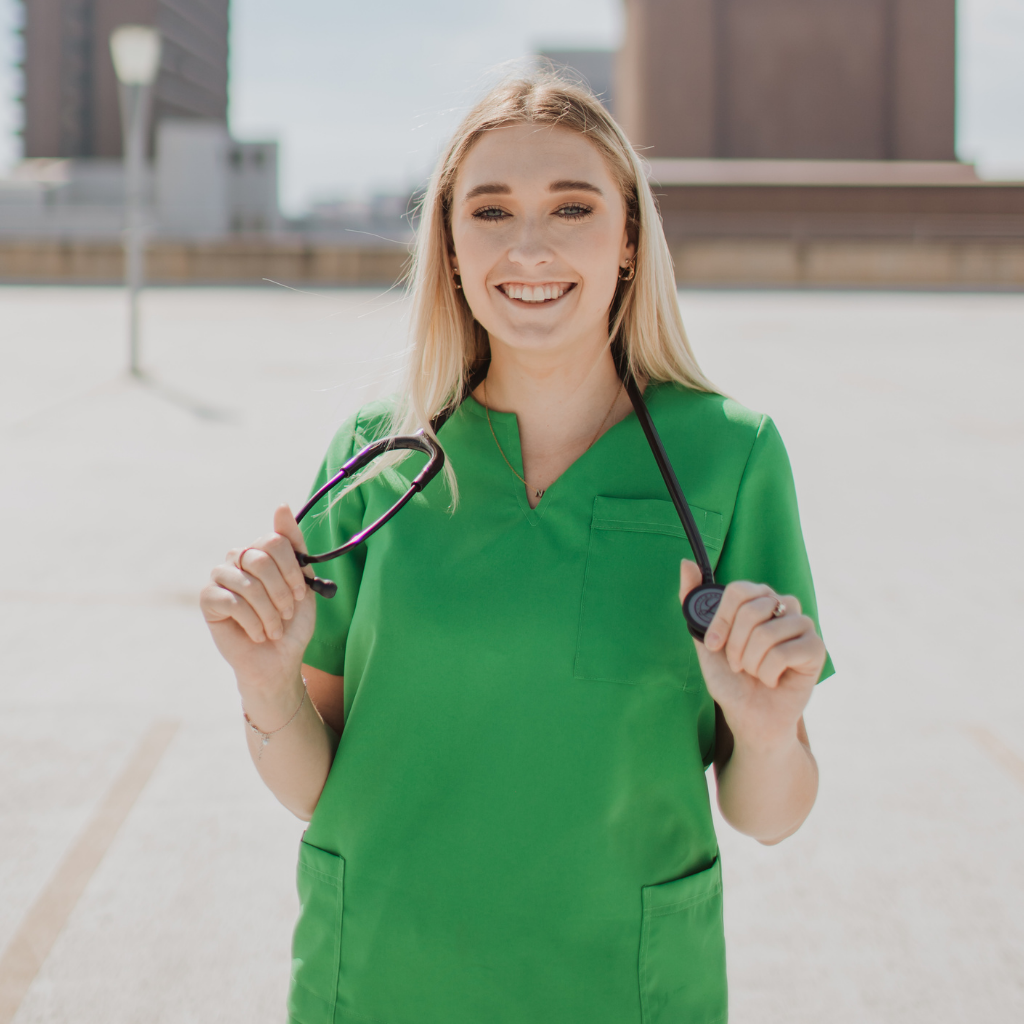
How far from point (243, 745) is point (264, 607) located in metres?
2.43

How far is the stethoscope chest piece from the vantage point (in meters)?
1.42

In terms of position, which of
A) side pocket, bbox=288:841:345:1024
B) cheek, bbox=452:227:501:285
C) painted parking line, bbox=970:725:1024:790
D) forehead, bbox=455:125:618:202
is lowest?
painted parking line, bbox=970:725:1024:790

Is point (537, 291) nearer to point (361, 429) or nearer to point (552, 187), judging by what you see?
point (552, 187)

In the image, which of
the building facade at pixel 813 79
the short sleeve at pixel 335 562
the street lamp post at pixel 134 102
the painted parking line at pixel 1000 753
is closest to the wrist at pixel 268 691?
the short sleeve at pixel 335 562

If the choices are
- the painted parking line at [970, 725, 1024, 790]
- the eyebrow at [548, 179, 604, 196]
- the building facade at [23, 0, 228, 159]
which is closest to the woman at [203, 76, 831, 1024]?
the eyebrow at [548, 179, 604, 196]

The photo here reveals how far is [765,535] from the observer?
1.66 meters

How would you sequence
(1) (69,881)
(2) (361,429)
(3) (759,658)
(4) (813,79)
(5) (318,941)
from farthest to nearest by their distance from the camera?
(4) (813,79) → (1) (69,881) → (2) (361,429) → (5) (318,941) → (3) (759,658)

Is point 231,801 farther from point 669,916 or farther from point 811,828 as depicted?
point 669,916

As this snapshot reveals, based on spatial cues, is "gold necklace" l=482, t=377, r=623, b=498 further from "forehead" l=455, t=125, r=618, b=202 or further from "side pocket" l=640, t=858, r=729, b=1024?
"side pocket" l=640, t=858, r=729, b=1024

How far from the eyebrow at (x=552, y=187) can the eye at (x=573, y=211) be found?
0.08 ft

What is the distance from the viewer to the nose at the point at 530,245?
1.68 meters

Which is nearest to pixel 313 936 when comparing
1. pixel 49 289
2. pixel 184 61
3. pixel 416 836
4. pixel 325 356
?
pixel 416 836

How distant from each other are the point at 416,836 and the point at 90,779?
7.66 feet

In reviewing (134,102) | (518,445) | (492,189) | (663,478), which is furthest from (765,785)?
(134,102)
